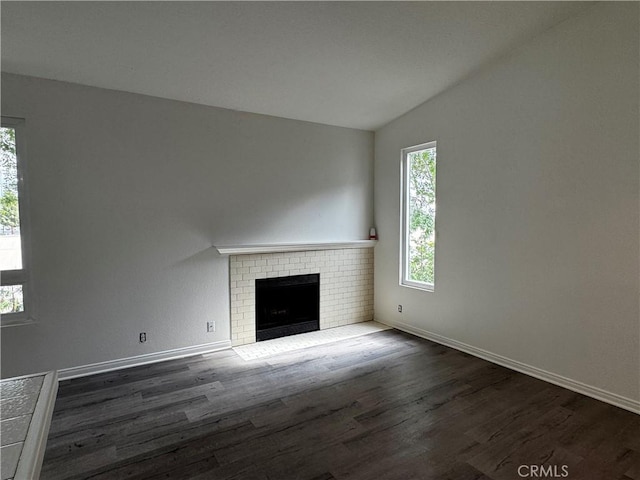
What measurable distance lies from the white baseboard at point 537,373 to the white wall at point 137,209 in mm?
2044

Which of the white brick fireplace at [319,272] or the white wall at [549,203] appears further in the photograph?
the white brick fireplace at [319,272]

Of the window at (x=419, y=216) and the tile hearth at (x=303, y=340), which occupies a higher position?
the window at (x=419, y=216)

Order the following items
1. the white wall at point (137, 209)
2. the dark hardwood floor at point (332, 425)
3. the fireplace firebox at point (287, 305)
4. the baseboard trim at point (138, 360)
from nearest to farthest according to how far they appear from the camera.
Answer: the dark hardwood floor at point (332, 425)
the white wall at point (137, 209)
the baseboard trim at point (138, 360)
the fireplace firebox at point (287, 305)

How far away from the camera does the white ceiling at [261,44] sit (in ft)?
7.95

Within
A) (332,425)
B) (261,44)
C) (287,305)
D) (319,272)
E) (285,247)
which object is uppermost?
(261,44)

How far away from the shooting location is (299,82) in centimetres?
346

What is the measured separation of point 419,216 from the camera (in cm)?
439

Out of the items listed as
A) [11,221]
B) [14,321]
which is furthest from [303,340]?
[11,221]

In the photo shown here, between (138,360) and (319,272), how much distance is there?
220 centimetres

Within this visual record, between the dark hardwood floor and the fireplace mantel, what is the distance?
45.2 inches

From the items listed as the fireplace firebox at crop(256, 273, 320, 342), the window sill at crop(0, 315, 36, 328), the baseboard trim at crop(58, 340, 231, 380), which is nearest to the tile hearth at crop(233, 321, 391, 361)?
the fireplace firebox at crop(256, 273, 320, 342)

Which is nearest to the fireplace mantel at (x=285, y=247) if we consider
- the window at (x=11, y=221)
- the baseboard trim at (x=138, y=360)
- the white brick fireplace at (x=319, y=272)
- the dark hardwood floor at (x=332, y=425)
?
the white brick fireplace at (x=319, y=272)

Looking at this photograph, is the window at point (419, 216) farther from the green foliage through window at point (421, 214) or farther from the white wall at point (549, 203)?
the white wall at point (549, 203)

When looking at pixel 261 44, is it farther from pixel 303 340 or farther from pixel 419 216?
pixel 303 340
